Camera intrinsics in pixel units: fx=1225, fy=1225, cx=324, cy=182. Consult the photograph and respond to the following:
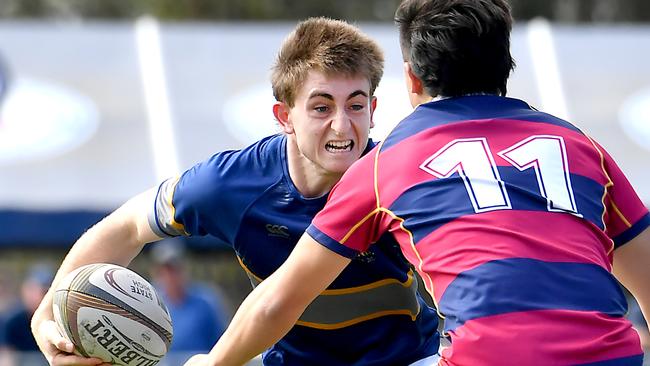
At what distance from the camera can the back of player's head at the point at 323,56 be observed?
14.7 ft

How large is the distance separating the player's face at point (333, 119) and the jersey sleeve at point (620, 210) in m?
1.03

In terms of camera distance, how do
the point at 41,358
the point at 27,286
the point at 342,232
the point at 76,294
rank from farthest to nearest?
1. the point at 27,286
2. the point at 41,358
3. the point at 76,294
4. the point at 342,232

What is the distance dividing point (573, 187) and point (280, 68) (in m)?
1.50

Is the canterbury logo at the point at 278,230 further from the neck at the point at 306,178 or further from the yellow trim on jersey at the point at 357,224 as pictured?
the yellow trim on jersey at the point at 357,224

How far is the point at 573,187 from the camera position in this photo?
3529 millimetres

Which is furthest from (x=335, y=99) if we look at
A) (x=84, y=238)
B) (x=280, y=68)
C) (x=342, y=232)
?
Result: (x=84, y=238)

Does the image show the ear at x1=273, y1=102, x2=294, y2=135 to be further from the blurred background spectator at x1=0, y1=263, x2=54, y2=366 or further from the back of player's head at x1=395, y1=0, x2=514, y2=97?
the blurred background spectator at x1=0, y1=263, x2=54, y2=366

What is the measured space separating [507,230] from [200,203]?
1540 millimetres

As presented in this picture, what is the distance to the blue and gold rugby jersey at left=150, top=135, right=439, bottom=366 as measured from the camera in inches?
182

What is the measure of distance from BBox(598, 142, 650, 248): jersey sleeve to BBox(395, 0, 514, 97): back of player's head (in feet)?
1.38

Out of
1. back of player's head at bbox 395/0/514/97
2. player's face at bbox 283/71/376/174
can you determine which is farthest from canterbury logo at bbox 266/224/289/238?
back of player's head at bbox 395/0/514/97

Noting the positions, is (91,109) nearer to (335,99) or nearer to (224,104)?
(224,104)

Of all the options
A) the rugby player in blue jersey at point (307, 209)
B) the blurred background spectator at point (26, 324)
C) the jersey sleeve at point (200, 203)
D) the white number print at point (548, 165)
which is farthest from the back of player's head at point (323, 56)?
the blurred background spectator at point (26, 324)

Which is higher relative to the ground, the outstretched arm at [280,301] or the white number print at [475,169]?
the white number print at [475,169]
